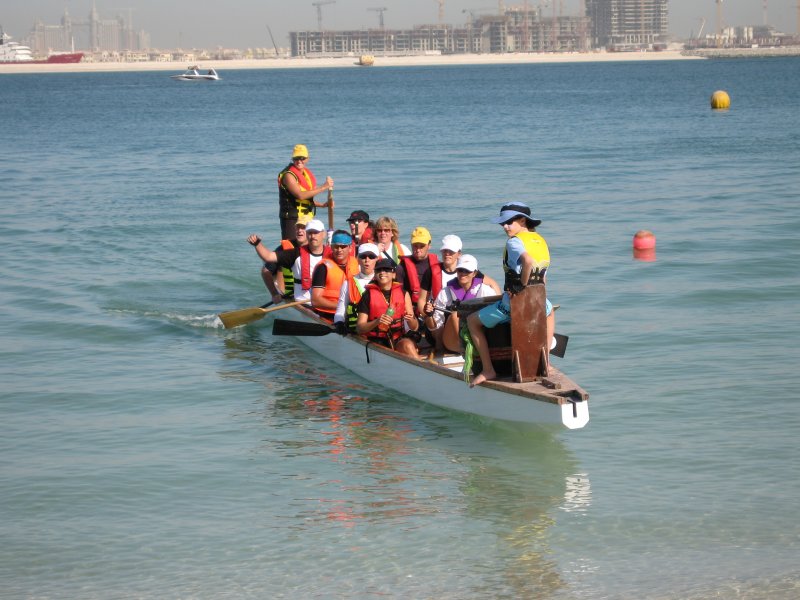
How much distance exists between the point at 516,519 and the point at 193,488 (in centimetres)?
→ 295

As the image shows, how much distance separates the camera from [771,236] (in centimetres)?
2111

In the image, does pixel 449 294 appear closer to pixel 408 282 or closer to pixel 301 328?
pixel 408 282

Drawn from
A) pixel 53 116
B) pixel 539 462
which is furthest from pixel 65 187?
pixel 53 116

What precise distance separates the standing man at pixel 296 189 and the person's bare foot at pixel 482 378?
20.6 feet

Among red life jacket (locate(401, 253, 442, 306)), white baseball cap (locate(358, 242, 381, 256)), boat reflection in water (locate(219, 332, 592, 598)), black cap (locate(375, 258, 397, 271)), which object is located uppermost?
white baseball cap (locate(358, 242, 381, 256))

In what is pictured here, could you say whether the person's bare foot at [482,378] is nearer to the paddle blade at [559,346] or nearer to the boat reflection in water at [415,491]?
the boat reflection in water at [415,491]

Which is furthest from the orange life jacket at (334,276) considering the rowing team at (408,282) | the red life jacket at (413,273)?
the red life jacket at (413,273)

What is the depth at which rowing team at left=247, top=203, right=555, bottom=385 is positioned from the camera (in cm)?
959

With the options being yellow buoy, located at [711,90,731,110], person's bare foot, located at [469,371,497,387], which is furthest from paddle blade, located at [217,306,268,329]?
Result: yellow buoy, located at [711,90,731,110]

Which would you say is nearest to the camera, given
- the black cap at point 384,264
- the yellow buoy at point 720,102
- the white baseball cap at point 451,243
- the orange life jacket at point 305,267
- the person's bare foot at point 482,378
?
the person's bare foot at point 482,378

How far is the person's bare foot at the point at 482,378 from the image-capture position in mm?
10523

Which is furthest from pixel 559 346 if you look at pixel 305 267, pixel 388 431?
pixel 305 267

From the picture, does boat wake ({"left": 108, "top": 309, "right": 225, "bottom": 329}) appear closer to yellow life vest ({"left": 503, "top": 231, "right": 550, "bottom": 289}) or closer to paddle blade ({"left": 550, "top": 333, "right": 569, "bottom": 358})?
paddle blade ({"left": 550, "top": 333, "right": 569, "bottom": 358})

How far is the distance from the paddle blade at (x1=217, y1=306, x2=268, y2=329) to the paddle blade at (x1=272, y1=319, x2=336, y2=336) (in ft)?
4.66
